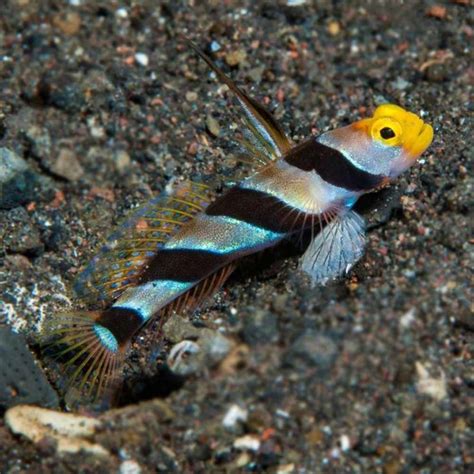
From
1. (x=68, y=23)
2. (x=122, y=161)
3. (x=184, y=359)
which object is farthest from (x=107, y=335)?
(x=68, y=23)

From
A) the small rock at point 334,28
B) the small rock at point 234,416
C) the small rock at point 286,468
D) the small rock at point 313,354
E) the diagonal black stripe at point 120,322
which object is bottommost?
the small rock at point 286,468

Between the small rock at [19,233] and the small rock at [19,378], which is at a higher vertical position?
the small rock at [19,233]

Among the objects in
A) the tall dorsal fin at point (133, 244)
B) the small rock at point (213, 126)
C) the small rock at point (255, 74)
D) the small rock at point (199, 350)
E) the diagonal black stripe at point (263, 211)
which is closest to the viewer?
the small rock at point (199, 350)

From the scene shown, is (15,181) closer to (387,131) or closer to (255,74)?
(255,74)

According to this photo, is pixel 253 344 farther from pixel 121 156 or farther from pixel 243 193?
pixel 121 156

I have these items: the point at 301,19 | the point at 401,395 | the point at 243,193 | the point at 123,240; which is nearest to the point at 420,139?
the point at 243,193

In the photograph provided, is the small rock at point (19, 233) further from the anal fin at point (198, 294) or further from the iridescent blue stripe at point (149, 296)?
the anal fin at point (198, 294)

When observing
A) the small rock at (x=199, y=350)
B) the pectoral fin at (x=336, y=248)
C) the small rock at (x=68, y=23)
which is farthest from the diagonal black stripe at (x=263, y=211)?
the small rock at (x=68, y=23)

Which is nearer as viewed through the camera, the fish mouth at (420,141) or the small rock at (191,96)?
the fish mouth at (420,141)

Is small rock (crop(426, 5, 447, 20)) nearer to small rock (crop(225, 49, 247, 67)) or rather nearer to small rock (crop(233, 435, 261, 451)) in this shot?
small rock (crop(225, 49, 247, 67))

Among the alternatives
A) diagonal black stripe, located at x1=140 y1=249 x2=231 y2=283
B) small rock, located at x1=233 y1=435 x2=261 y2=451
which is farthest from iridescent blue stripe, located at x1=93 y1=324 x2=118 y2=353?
small rock, located at x1=233 y1=435 x2=261 y2=451
